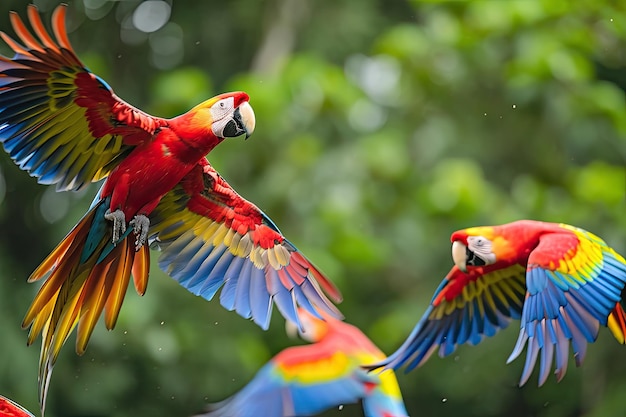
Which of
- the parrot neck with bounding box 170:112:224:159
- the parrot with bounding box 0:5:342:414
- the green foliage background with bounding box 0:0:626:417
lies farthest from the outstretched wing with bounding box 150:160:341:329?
the green foliage background with bounding box 0:0:626:417

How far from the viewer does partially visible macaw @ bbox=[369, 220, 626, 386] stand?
3.88 feet

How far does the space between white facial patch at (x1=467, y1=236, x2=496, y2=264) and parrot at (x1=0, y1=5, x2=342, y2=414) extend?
23cm

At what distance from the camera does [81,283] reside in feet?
3.75

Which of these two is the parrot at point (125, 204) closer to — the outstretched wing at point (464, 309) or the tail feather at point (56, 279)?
the tail feather at point (56, 279)

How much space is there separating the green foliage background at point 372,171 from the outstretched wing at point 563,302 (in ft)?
3.63

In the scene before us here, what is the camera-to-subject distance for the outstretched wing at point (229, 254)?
1194 mm

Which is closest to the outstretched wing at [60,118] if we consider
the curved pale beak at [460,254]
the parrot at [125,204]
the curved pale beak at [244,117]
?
the parrot at [125,204]

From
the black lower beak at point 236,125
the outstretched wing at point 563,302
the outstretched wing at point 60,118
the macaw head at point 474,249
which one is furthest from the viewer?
the macaw head at point 474,249

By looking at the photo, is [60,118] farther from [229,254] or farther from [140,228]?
[229,254]

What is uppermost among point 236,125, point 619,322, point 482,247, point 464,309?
point 236,125

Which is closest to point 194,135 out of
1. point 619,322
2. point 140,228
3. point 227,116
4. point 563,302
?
point 227,116

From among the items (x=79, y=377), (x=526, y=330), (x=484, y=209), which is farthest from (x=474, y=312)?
(x=79, y=377)

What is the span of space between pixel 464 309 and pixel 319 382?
0.25 metres

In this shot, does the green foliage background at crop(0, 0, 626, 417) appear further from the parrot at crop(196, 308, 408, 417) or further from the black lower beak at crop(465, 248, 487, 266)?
the black lower beak at crop(465, 248, 487, 266)
